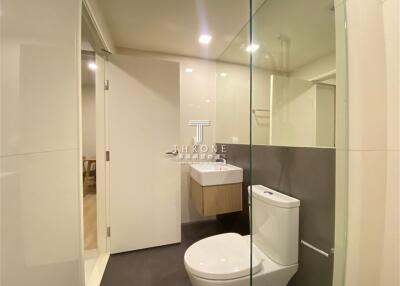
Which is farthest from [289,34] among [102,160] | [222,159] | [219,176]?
[102,160]

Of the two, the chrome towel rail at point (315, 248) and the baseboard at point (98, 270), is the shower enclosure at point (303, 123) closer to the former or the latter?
the chrome towel rail at point (315, 248)

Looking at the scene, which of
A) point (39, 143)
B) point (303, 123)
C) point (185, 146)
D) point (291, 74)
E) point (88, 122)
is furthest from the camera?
point (88, 122)

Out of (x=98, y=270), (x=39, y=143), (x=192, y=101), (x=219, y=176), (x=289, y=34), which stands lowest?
(x=98, y=270)

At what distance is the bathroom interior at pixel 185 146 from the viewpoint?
0.57m

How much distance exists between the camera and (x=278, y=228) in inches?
44.1

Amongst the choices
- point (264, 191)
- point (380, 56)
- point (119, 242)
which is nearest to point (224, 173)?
point (264, 191)

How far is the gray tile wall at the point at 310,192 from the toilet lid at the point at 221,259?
0.32 metres

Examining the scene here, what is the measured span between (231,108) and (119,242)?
1.87 meters

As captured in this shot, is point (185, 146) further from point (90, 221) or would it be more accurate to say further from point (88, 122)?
point (88, 122)

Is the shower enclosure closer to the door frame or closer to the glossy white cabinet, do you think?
the glossy white cabinet

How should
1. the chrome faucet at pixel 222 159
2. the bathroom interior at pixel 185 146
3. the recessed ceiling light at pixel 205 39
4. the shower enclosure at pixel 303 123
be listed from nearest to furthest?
the bathroom interior at pixel 185 146 < the shower enclosure at pixel 303 123 < the recessed ceiling light at pixel 205 39 < the chrome faucet at pixel 222 159

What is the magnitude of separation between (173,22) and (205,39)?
42 cm

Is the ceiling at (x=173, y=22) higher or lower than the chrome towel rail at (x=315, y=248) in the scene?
higher

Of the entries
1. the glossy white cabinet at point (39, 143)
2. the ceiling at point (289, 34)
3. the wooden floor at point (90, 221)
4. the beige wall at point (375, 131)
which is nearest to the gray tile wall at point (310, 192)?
the beige wall at point (375, 131)
